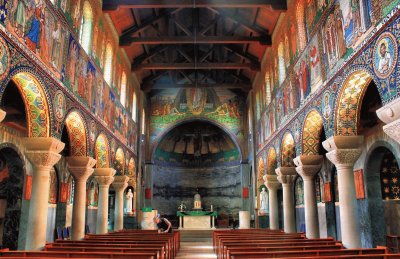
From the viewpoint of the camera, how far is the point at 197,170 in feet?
127

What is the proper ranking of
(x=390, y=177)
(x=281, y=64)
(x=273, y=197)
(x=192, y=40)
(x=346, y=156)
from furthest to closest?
(x=273, y=197) < (x=192, y=40) < (x=281, y=64) < (x=390, y=177) < (x=346, y=156)

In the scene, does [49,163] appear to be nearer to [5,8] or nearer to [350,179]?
[5,8]

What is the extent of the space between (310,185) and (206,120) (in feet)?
60.1

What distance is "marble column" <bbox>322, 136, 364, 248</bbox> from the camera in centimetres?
1208

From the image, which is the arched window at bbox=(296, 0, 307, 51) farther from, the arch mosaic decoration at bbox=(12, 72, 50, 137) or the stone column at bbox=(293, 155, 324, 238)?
the arch mosaic decoration at bbox=(12, 72, 50, 137)

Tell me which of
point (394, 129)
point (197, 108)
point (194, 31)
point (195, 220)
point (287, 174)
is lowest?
point (195, 220)

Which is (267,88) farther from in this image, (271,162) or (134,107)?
(134,107)

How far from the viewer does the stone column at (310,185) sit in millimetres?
16000

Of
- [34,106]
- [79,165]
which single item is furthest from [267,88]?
[34,106]

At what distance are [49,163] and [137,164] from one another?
16774mm

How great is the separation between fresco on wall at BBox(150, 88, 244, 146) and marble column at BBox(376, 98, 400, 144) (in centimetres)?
2496

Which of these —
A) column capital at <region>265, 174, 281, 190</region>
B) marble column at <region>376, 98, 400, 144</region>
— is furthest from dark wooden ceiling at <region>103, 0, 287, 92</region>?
marble column at <region>376, 98, 400, 144</region>

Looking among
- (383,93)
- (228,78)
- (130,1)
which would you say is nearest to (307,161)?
(383,93)

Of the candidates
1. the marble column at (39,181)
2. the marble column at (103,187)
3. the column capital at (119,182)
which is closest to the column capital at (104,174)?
the marble column at (103,187)
